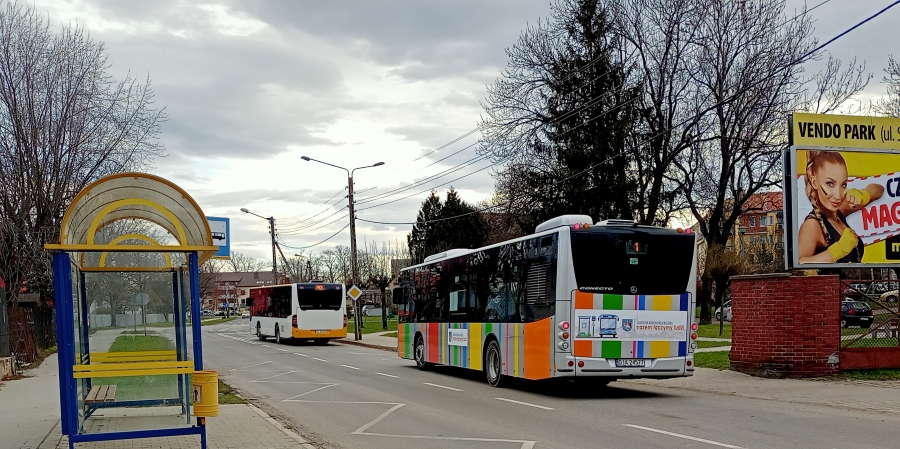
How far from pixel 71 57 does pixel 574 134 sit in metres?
20.9

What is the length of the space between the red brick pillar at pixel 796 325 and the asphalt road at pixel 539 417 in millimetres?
2522

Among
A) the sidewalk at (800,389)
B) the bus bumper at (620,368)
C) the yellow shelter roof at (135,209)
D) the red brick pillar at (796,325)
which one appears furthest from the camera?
the red brick pillar at (796,325)

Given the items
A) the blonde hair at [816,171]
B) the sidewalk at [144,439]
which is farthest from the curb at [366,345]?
the blonde hair at [816,171]

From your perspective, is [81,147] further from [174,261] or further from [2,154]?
[174,261]

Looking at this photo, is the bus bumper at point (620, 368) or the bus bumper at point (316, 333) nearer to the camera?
the bus bumper at point (620, 368)

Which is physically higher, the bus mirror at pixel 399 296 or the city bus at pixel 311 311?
the bus mirror at pixel 399 296

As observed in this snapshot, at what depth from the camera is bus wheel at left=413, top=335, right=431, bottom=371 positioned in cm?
2233

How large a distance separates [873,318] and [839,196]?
2.61 meters

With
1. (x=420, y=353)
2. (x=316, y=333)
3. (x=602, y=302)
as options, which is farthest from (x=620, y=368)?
(x=316, y=333)

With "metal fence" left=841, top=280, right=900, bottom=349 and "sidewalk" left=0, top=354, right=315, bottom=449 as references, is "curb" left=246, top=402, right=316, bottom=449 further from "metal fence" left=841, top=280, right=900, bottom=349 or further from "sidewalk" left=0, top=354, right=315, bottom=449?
"metal fence" left=841, top=280, right=900, bottom=349

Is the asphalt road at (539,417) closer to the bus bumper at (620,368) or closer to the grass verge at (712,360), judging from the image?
the bus bumper at (620,368)

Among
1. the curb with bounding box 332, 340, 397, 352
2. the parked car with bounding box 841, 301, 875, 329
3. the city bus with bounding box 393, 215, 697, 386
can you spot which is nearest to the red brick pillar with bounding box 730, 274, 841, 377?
the parked car with bounding box 841, 301, 875, 329

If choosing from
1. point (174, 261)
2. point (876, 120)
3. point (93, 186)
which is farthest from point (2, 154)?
point (876, 120)

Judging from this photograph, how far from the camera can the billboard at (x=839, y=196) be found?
17344 millimetres
